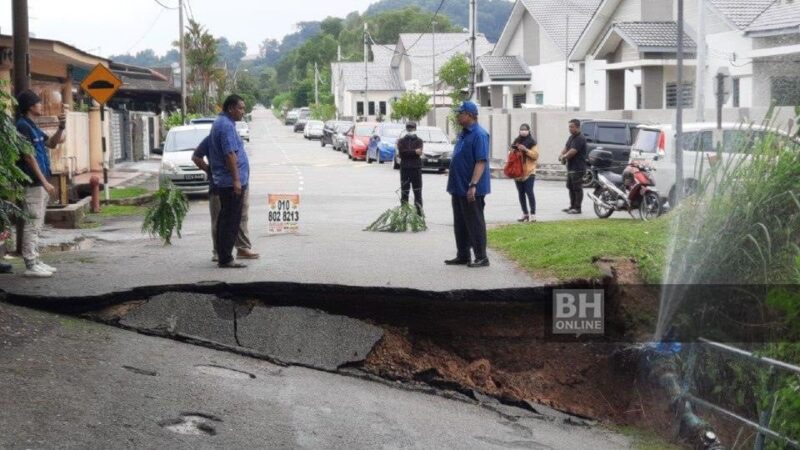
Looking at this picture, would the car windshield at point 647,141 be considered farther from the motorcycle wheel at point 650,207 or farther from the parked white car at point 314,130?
A: the parked white car at point 314,130

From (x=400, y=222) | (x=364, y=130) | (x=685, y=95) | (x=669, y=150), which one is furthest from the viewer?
(x=364, y=130)

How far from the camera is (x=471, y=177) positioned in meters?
11.6

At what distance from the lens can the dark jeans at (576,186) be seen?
19.7 metres

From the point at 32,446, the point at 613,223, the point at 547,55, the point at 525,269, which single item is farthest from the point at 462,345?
the point at 547,55

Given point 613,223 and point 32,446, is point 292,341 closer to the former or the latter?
point 32,446

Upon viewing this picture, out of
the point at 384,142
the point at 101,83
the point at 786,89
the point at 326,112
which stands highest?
the point at 326,112

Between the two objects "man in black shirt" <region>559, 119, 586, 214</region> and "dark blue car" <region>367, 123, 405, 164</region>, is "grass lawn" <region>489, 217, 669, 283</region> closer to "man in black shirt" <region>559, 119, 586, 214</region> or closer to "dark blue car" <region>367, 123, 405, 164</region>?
"man in black shirt" <region>559, 119, 586, 214</region>

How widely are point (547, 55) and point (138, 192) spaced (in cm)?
2915

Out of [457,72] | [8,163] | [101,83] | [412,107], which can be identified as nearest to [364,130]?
[412,107]

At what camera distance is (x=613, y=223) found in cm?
1698

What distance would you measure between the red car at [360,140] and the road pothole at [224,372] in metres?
35.6

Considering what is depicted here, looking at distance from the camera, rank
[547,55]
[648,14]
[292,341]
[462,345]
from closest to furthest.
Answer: [292,341]
[462,345]
[648,14]
[547,55]

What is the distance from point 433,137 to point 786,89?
14464 mm

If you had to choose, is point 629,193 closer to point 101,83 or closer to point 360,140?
point 101,83
